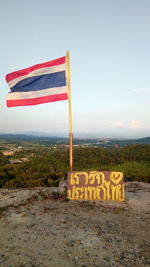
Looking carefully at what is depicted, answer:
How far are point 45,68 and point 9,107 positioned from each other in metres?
3.44

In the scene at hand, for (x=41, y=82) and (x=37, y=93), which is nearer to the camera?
(x=37, y=93)

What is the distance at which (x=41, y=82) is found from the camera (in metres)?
9.64

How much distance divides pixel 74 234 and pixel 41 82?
8.46 metres

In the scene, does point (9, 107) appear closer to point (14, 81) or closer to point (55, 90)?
point (14, 81)

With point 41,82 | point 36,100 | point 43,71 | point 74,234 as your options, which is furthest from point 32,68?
point 74,234

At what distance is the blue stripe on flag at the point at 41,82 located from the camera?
9.26 m

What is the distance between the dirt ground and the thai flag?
624cm

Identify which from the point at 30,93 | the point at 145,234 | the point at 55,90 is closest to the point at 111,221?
the point at 145,234

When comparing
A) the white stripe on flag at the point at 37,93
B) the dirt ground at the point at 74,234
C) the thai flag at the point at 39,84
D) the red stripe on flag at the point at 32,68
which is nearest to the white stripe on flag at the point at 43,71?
the thai flag at the point at 39,84

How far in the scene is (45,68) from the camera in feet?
31.4

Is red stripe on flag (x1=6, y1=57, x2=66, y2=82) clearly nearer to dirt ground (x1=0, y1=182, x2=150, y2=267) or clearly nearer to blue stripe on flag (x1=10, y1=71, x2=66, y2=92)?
blue stripe on flag (x1=10, y1=71, x2=66, y2=92)

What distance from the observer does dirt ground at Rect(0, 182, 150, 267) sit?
13.4 ft

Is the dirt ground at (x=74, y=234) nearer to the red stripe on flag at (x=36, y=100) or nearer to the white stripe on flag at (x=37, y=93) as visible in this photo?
the red stripe on flag at (x=36, y=100)

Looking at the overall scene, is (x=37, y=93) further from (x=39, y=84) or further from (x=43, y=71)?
(x=43, y=71)
